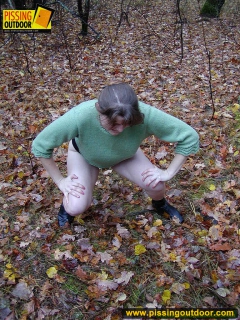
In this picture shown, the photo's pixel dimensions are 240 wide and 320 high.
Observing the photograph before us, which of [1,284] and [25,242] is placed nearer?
[1,284]

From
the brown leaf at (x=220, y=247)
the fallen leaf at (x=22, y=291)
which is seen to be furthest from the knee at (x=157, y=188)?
the fallen leaf at (x=22, y=291)

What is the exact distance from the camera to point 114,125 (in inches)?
78.1

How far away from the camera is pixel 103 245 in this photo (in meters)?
2.63

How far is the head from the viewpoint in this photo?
186cm

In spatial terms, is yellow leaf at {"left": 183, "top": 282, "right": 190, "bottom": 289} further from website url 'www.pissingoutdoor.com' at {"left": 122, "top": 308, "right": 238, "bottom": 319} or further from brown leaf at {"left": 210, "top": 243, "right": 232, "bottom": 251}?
brown leaf at {"left": 210, "top": 243, "right": 232, "bottom": 251}

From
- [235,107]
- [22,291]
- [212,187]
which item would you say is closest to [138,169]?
[212,187]

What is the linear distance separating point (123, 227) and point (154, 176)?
2.29ft

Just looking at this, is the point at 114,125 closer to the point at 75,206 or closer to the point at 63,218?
the point at 75,206

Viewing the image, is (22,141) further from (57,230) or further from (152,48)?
(152,48)

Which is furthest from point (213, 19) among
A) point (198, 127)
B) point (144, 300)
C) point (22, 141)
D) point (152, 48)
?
point (144, 300)

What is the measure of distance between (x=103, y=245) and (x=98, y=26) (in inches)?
348

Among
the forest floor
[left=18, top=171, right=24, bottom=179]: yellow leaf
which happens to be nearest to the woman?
the forest floor

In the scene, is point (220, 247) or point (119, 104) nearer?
point (119, 104)

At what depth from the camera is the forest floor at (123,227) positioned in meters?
2.21
